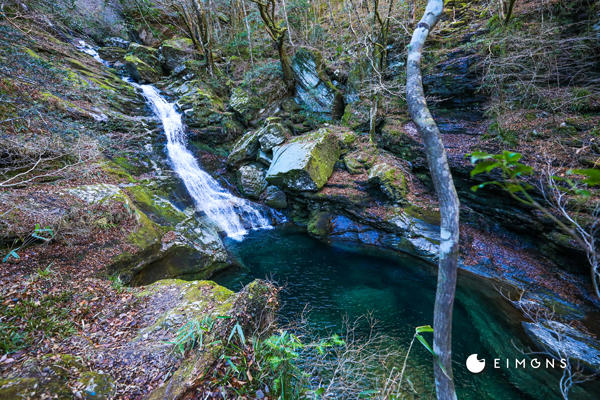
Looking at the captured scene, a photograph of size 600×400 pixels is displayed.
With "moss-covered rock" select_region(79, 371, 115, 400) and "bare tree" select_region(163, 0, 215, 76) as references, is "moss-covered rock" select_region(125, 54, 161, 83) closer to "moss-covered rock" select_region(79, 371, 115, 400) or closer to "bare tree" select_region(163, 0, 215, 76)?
"bare tree" select_region(163, 0, 215, 76)

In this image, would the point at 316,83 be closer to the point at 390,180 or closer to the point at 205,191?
the point at 390,180

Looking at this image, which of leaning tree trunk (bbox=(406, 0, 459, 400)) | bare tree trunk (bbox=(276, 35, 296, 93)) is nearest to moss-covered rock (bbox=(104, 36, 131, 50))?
bare tree trunk (bbox=(276, 35, 296, 93))

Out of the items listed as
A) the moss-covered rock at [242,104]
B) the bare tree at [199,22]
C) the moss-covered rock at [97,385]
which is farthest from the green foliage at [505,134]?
the bare tree at [199,22]

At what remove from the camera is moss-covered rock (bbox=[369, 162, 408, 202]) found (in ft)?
32.0

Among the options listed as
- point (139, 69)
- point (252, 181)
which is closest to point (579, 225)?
point (252, 181)

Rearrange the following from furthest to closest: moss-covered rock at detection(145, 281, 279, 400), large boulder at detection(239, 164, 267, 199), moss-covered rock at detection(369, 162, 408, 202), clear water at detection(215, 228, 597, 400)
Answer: large boulder at detection(239, 164, 267, 199), moss-covered rock at detection(369, 162, 408, 202), clear water at detection(215, 228, 597, 400), moss-covered rock at detection(145, 281, 279, 400)

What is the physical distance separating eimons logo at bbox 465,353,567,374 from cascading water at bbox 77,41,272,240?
30.4 feet

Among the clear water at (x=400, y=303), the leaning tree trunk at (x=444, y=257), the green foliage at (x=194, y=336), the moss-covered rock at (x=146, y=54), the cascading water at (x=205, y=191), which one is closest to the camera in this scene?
the leaning tree trunk at (x=444, y=257)

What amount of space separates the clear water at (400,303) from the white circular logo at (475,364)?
9cm

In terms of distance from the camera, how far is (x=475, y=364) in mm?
4977

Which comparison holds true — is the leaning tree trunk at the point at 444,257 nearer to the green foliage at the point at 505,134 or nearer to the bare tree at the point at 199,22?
the green foliage at the point at 505,134

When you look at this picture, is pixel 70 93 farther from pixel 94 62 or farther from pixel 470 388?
pixel 470 388

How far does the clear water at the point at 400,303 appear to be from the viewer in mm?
4570

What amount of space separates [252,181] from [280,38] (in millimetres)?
8276
